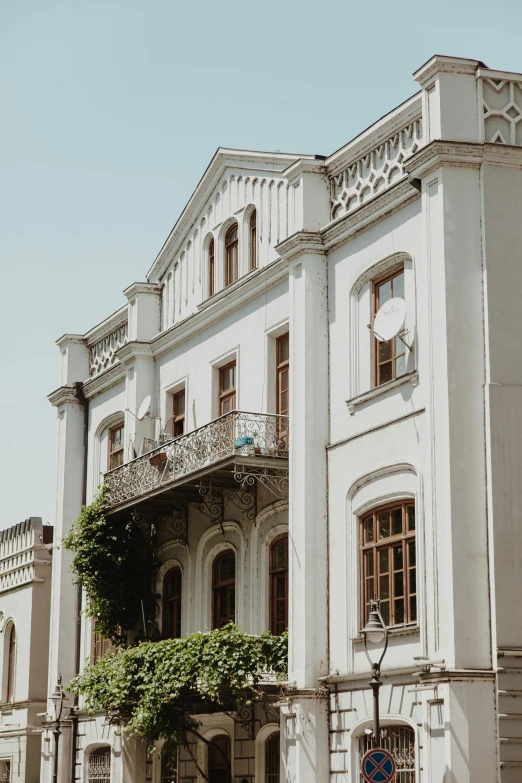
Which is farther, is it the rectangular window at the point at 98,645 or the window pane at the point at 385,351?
the rectangular window at the point at 98,645

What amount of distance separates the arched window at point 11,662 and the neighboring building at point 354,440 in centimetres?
711

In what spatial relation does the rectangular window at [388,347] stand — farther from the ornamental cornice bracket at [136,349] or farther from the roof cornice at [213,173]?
the ornamental cornice bracket at [136,349]

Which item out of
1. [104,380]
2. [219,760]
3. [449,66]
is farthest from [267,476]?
[104,380]

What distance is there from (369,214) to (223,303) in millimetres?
5337

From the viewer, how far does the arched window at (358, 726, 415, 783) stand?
19094 mm

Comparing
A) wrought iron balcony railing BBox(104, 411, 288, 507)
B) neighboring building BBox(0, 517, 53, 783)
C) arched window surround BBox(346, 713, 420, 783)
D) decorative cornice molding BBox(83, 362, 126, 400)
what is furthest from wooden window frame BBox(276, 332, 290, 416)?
neighboring building BBox(0, 517, 53, 783)

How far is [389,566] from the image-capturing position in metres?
20.3

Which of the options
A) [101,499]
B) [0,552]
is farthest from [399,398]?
[0,552]

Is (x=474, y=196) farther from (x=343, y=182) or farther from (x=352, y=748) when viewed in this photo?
(x=352, y=748)

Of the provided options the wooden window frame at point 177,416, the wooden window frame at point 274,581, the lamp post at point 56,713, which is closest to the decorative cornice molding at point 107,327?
the wooden window frame at point 177,416

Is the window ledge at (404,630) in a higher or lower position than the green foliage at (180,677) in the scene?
higher

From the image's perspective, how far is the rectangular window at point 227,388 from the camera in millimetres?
25812

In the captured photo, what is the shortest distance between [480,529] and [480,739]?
8.97 feet

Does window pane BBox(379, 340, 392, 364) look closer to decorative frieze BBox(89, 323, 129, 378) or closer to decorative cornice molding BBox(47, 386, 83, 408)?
decorative frieze BBox(89, 323, 129, 378)
